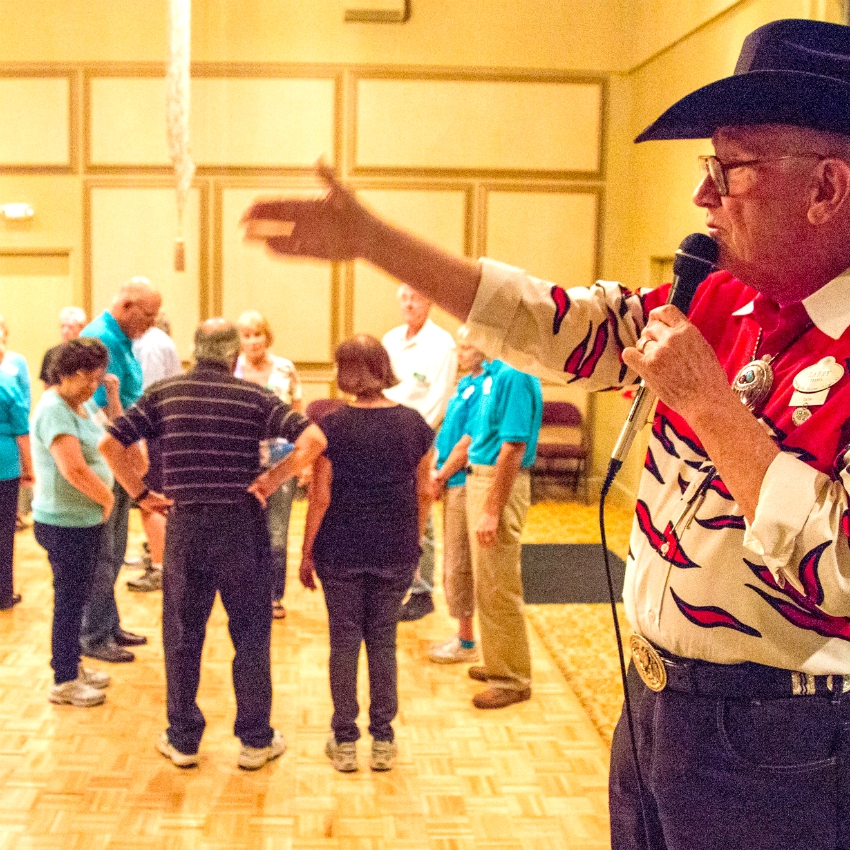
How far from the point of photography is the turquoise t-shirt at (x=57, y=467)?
3783mm

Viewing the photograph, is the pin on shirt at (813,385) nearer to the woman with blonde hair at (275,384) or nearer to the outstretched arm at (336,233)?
the outstretched arm at (336,233)

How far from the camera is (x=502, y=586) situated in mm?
4055

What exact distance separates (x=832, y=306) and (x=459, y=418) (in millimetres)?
3229

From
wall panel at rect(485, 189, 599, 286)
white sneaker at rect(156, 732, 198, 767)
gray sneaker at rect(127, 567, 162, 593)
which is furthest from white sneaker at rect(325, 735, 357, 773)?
wall panel at rect(485, 189, 599, 286)

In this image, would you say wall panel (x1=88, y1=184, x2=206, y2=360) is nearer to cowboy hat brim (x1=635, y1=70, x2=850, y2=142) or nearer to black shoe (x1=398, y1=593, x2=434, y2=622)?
black shoe (x1=398, y1=593, x2=434, y2=622)

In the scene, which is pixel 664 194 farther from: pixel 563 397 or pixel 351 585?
pixel 351 585

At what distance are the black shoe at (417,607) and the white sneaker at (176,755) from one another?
1784 millimetres

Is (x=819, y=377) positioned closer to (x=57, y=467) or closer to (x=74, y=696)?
(x=57, y=467)

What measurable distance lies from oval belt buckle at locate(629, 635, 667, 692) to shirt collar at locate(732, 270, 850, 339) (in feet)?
1.60

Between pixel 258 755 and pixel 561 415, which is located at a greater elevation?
pixel 561 415

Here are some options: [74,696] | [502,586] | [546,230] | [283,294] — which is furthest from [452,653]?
[546,230]

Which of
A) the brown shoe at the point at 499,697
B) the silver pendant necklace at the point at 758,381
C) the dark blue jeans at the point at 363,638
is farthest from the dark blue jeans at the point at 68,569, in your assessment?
the silver pendant necklace at the point at 758,381

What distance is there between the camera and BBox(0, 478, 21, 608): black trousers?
5.00 metres

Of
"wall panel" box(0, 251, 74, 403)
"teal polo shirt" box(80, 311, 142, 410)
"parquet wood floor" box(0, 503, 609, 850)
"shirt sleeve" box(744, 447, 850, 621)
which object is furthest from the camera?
"wall panel" box(0, 251, 74, 403)
